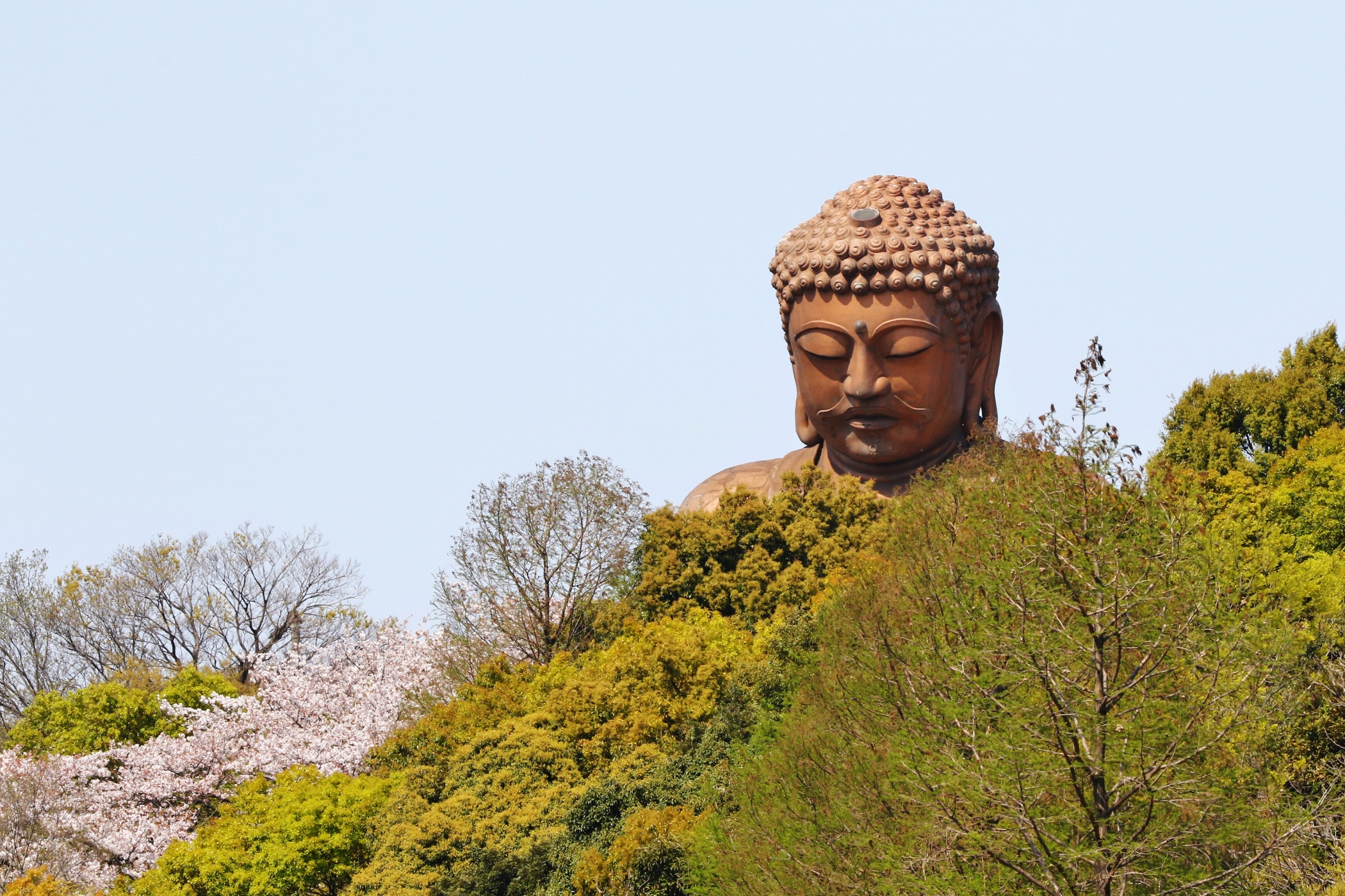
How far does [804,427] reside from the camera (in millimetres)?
22656

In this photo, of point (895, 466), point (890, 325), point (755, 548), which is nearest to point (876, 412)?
point (895, 466)

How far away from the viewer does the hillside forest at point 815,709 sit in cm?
1095

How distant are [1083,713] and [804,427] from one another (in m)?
12.2

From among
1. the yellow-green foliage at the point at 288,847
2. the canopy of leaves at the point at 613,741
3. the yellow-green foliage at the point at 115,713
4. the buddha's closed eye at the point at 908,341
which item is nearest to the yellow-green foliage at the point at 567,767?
the canopy of leaves at the point at 613,741

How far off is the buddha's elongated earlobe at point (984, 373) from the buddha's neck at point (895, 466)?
29 cm

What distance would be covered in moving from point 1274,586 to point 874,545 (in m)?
4.74

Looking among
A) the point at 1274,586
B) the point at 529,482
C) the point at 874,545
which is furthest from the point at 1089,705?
the point at 529,482

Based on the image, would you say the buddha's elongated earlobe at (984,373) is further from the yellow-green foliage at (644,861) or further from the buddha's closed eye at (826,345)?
the yellow-green foliage at (644,861)

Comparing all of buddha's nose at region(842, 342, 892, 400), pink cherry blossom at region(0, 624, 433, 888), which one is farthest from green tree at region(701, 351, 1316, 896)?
pink cherry blossom at region(0, 624, 433, 888)

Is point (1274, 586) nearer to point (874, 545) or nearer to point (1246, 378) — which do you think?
point (874, 545)

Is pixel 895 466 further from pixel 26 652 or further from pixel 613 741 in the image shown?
pixel 26 652

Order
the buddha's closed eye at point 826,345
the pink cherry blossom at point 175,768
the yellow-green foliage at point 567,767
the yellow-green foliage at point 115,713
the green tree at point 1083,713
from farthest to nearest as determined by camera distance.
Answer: the yellow-green foliage at point 115,713, the pink cherry blossom at point 175,768, the buddha's closed eye at point 826,345, the yellow-green foliage at point 567,767, the green tree at point 1083,713

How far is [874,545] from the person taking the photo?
20.7 metres

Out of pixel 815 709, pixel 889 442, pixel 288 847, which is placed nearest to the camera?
pixel 815 709
